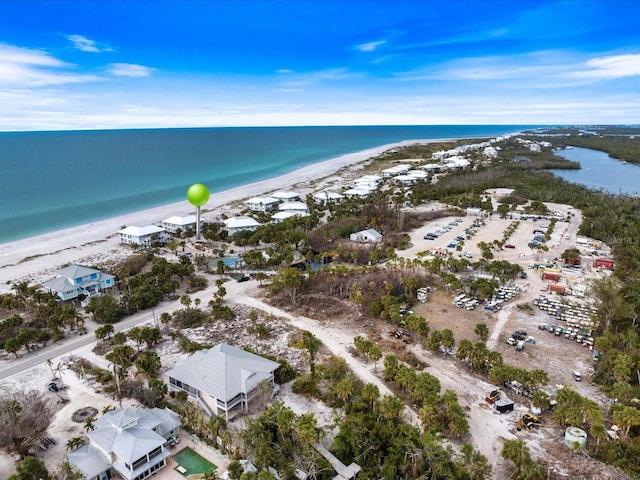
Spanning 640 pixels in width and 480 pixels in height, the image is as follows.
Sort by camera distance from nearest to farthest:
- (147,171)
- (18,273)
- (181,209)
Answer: (18,273) < (181,209) < (147,171)

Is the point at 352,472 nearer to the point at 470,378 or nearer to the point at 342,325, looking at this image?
the point at 470,378

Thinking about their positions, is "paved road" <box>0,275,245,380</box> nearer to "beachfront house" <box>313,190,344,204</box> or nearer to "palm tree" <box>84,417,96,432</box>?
"palm tree" <box>84,417,96,432</box>

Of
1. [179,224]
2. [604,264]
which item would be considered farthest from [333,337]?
[179,224]

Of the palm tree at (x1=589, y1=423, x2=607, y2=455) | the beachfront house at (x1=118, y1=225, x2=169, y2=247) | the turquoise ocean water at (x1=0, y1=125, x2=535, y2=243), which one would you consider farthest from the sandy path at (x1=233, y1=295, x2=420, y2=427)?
the turquoise ocean water at (x1=0, y1=125, x2=535, y2=243)

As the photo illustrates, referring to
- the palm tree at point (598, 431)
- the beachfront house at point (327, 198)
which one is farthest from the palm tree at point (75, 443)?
the beachfront house at point (327, 198)

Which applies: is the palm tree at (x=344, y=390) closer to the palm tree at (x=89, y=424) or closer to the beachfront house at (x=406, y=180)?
the palm tree at (x=89, y=424)

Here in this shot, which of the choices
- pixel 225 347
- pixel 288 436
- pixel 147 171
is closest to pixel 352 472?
pixel 288 436
